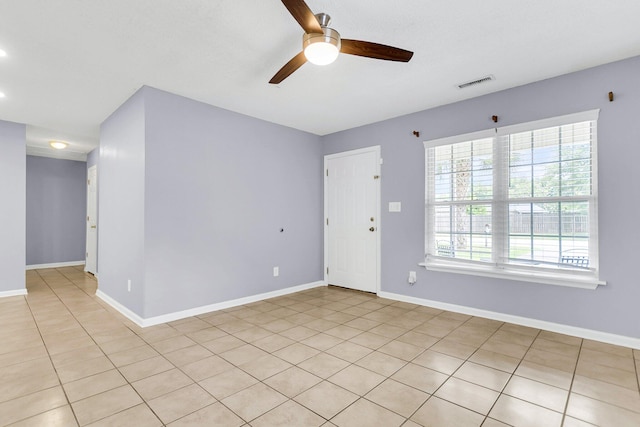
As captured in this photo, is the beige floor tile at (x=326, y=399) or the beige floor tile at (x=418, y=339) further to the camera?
the beige floor tile at (x=418, y=339)

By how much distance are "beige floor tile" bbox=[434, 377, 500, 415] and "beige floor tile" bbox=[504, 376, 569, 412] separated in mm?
150

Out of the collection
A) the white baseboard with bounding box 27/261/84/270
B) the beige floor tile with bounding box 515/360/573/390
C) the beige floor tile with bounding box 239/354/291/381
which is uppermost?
the white baseboard with bounding box 27/261/84/270

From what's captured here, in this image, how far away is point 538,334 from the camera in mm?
3070

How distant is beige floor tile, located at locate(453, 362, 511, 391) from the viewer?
7.16ft

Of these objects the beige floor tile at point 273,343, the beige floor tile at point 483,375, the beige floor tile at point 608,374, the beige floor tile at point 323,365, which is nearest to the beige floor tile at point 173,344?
the beige floor tile at point 273,343

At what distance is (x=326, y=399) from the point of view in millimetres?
2008

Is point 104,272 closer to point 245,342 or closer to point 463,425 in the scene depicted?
point 245,342

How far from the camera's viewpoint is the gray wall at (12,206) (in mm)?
4527

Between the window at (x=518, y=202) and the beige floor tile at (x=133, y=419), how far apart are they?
3.28 metres

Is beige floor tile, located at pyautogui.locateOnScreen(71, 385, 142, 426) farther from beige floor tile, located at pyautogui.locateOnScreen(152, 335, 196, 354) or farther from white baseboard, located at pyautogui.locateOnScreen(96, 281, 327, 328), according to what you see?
white baseboard, located at pyautogui.locateOnScreen(96, 281, 327, 328)

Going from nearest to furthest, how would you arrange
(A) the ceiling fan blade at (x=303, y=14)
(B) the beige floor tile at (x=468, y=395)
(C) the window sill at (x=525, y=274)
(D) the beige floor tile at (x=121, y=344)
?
(A) the ceiling fan blade at (x=303, y=14), (B) the beige floor tile at (x=468, y=395), (D) the beige floor tile at (x=121, y=344), (C) the window sill at (x=525, y=274)

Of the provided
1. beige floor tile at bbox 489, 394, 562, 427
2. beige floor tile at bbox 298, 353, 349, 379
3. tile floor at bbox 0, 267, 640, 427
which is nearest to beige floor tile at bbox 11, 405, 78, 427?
tile floor at bbox 0, 267, 640, 427

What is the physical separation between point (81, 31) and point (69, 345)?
104 inches

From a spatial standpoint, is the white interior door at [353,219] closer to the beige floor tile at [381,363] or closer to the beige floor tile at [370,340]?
the beige floor tile at [370,340]
